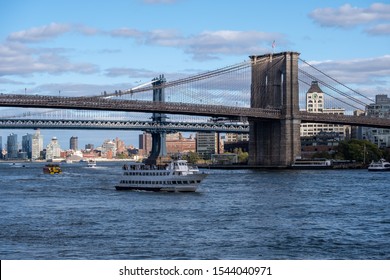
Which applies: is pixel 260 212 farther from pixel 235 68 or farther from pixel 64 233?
pixel 235 68

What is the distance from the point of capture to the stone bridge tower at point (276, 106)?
8331 centimetres

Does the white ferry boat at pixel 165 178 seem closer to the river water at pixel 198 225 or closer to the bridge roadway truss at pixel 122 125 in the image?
the river water at pixel 198 225

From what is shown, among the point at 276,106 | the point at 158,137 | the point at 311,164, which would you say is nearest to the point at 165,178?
the point at 311,164

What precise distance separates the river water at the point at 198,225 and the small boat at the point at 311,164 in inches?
1506

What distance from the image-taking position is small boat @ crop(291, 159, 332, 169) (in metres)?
81.4

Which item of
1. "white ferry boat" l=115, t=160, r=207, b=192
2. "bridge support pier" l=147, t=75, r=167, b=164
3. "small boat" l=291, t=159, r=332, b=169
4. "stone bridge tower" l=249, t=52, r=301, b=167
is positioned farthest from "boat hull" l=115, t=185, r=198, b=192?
"bridge support pier" l=147, t=75, r=167, b=164

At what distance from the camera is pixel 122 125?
4540 inches

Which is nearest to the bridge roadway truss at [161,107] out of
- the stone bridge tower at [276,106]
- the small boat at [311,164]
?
the stone bridge tower at [276,106]

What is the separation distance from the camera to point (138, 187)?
46.5m

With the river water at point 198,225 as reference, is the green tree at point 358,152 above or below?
above

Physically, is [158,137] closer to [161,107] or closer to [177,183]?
[161,107]

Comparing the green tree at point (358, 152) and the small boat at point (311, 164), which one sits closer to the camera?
the small boat at point (311, 164)

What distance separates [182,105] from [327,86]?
66.8 feet

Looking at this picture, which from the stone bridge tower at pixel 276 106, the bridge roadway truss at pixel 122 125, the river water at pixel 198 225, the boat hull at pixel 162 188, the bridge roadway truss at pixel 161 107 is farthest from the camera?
the bridge roadway truss at pixel 122 125
